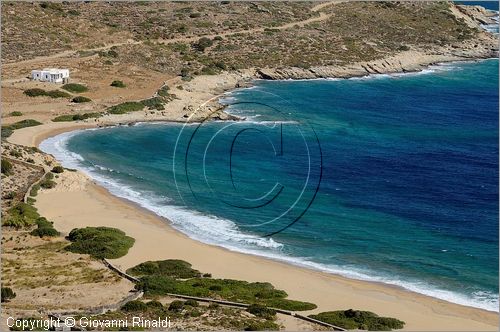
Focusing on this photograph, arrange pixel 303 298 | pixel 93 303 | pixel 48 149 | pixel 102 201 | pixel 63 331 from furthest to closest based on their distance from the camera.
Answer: pixel 48 149 → pixel 102 201 → pixel 303 298 → pixel 93 303 → pixel 63 331

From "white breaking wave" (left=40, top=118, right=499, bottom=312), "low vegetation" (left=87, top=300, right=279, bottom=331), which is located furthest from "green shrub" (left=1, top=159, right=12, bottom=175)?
"low vegetation" (left=87, top=300, right=279, bottom=331)

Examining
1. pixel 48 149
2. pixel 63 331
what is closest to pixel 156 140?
pixel 48 149

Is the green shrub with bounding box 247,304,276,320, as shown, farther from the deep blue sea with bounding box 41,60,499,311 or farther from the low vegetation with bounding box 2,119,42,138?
the low vegetation with bounding box 2,119,42,138

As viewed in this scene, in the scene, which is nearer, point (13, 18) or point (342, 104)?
point (342, 104)

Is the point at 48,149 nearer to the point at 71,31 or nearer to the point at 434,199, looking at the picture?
the point at 434,199

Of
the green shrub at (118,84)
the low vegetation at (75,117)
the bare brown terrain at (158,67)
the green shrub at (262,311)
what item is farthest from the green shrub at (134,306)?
the green shrub at (118,84)
